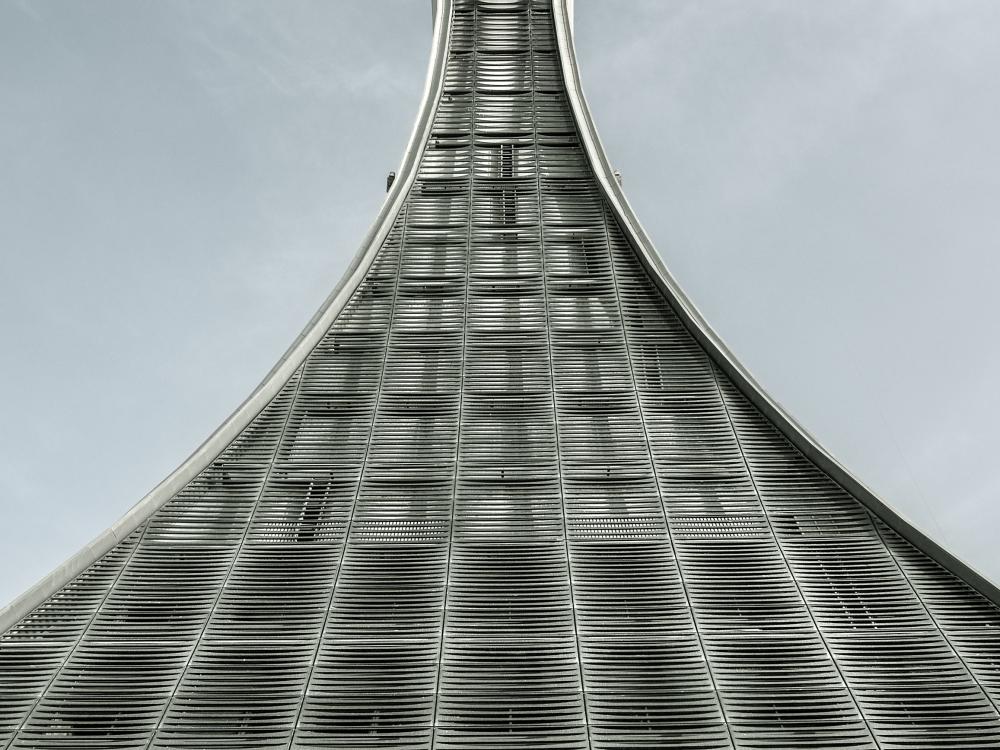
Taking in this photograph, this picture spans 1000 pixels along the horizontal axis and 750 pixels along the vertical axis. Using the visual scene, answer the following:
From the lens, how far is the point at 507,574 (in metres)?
13.0

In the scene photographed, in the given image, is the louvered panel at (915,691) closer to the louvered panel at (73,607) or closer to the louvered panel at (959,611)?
the louvered panel at (959,611)

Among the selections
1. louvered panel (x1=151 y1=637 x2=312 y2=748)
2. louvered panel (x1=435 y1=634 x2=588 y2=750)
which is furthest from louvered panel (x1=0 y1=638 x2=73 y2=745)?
louvered panel (x1=435 y1=634 x2=588 y2=750)

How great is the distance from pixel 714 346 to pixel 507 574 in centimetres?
640

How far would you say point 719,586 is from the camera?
42.0ft

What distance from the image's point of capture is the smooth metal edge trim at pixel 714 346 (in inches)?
531

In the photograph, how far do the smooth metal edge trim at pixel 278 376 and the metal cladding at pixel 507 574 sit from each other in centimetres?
10

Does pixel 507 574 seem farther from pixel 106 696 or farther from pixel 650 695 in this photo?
pixel 106 696

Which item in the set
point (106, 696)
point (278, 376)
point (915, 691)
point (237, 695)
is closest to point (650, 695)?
point (915, 691)

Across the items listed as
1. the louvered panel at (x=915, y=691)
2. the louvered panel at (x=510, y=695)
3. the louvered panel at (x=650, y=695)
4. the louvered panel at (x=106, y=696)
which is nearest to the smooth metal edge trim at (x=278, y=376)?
the louvered panel at (x=106, y=696)

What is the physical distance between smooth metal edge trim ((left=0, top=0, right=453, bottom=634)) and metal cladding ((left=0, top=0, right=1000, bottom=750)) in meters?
0.10

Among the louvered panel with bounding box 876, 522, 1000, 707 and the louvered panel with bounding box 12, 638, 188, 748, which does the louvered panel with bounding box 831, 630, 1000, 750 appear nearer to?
the louvered panel with bounding box 876, 522, 1000, 707

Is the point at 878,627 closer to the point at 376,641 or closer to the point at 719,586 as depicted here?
the point at 719,586

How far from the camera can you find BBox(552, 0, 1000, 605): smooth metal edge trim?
13.5 meters

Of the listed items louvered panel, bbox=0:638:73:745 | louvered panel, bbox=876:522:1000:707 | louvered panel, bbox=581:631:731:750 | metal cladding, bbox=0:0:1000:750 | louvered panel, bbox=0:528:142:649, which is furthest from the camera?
louvered panel, bbox=0:528:142:649
